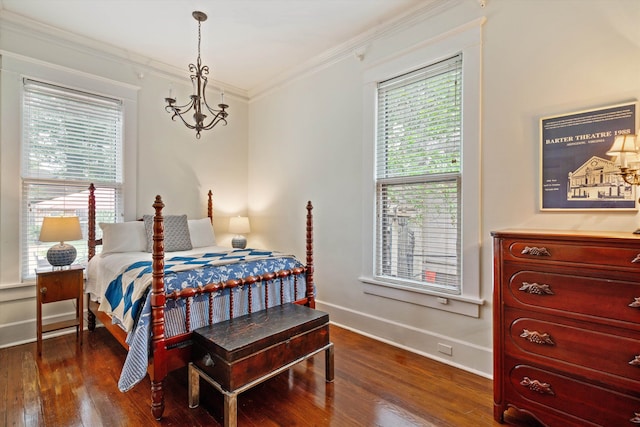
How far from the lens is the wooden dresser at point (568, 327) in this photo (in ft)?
4.85

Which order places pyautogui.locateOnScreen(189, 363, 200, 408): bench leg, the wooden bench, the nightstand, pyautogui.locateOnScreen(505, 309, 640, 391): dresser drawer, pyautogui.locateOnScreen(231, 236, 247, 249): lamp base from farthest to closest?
pyautogui.locateOnScreen(231, 236, 247, 249): lamp base, the nightstand, pyautogui.locateOnScreen(189, 363, 200, 408): bench leg, the wooden bench, pyautogui.locateOnScreen(505, 309, 640, 391): dresser drawer

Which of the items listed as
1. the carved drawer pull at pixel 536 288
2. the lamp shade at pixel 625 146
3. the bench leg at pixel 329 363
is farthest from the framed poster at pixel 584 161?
the bench leg at pixel 329 363

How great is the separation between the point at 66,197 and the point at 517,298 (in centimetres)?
397

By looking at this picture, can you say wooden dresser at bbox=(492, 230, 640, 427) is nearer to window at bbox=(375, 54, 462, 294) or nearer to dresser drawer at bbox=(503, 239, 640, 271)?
dresser drawer at bbox=(503, 239, 640, 271)

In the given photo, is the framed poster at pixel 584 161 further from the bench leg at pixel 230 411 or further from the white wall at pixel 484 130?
the bench leg at pixel 230 411

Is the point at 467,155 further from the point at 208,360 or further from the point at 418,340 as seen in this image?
the point at 208,360

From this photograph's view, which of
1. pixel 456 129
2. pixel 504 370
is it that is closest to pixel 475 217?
pixel 456 129

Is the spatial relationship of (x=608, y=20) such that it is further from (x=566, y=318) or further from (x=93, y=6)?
(x=93, y=6)

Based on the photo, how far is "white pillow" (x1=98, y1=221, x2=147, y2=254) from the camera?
3.12 meters

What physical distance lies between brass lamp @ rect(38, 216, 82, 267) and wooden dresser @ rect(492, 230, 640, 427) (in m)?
3.38

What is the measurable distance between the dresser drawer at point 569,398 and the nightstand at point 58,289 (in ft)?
11.2

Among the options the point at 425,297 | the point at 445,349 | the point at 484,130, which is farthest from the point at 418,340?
the point at 484,130

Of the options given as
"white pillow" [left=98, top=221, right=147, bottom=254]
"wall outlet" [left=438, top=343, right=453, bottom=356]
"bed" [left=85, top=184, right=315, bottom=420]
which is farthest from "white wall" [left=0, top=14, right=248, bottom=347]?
"wall outlet" [left=438, top=343, right=453, bottom=356]

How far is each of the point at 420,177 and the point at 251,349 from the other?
1.94 meters
